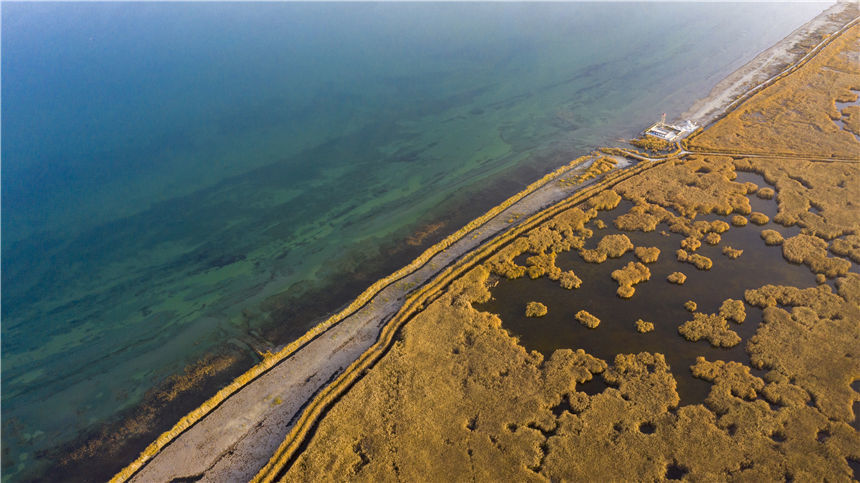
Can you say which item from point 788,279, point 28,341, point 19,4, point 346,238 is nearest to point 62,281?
point 28,341

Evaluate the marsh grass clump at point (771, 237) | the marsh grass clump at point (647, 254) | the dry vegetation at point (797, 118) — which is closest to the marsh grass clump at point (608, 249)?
the marsh grass clump at point (647, 254)

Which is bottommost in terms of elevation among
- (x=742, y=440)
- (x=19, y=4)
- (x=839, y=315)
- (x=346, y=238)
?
(x=839, y=315)

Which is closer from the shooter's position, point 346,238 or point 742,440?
point 742,440

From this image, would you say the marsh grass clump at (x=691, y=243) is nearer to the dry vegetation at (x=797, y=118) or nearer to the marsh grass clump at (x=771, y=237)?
the marsh grass clump at (x=771, y=237)

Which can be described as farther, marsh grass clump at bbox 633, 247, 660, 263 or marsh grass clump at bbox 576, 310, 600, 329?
marsh grass clump at bbox 633, 247, 660, 263

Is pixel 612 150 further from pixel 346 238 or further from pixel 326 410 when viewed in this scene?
pixel 326 410

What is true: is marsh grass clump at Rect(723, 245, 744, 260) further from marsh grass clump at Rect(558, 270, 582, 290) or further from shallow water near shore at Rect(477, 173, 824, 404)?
marsh grass clump at Rect(558, 270, 582, 290)

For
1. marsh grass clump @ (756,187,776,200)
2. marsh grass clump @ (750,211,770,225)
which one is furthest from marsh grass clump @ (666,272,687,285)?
marsh grass clump @ (756,187,776,200)
